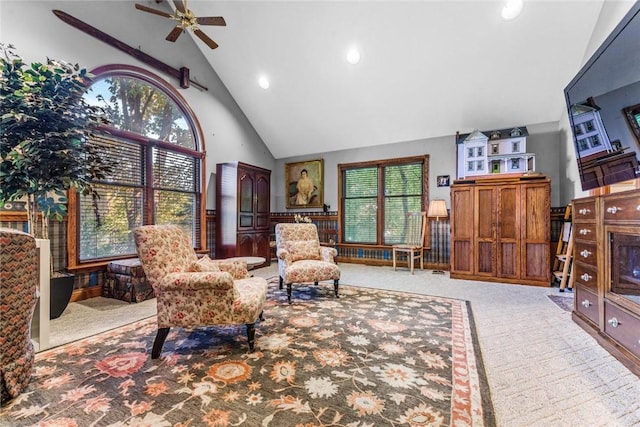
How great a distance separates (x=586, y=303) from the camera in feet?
8.03

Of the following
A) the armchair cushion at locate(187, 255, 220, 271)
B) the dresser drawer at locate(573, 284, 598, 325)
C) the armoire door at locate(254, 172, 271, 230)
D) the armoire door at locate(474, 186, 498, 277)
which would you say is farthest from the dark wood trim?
the dresser drawer at locate(573, 284, 598, 325)

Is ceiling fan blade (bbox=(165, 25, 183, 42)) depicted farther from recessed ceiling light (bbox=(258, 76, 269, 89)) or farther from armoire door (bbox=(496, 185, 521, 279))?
armoire door (bbox=(496, 185, 521, 279))

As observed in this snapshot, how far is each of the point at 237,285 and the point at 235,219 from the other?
121 inches

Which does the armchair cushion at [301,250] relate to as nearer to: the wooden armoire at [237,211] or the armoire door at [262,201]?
the wooden armoire at [237,211]

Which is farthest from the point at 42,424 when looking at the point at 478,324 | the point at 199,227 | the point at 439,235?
the point at 439,235

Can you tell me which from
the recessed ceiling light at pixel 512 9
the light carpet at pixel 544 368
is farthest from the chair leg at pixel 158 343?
the recessed ceiling light at pixel 512 9

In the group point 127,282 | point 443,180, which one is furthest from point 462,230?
point 127,282

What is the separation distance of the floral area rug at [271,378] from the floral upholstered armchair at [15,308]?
0.12 meters

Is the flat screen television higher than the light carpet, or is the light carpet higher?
the flat screen television

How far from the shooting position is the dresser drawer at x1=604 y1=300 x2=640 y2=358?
1783 millimetres

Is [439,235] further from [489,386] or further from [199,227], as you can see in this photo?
[199,227]

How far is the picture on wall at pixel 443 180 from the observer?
5277 millimetres

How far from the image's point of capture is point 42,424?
1.34 meters

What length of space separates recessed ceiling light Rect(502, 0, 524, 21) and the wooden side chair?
10.2 feet
